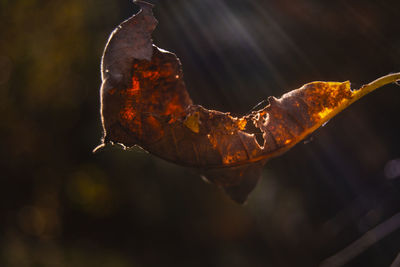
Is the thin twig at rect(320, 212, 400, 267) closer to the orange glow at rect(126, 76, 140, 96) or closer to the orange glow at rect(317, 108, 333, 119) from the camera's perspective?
the orange glow at rect(317, 108, 333, 119)

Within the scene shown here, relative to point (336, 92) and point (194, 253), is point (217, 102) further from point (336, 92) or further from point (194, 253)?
point (336, 92)

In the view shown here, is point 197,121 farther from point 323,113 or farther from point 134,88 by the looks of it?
point 323,113

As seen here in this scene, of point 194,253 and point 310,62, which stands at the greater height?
point 310,62

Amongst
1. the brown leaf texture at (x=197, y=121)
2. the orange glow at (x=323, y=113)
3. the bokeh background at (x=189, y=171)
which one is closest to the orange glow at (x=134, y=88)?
the brown leaf texture at (x=197, y=121)

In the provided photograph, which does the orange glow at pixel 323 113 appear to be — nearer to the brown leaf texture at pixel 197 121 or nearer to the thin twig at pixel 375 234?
the brown leaf texture at pixel 197 121

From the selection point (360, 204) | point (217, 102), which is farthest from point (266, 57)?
point (360, 204)

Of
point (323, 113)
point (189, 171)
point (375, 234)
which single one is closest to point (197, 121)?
point (323, 113)
